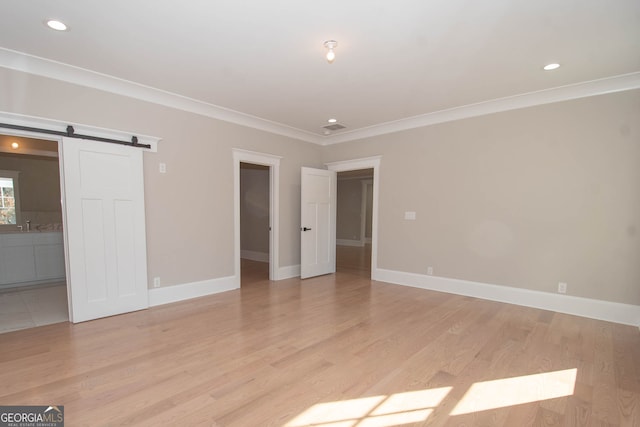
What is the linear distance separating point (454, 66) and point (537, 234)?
2438 mm

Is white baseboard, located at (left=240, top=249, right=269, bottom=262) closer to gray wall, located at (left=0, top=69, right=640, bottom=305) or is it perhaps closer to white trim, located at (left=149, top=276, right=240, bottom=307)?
white trim, located at (left=149, top=276, right=240, bottom=307)

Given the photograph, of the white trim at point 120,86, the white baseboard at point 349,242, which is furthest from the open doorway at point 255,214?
the white baseboard at point 349,242

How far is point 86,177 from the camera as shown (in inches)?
125

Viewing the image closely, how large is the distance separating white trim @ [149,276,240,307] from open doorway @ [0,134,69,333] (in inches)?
36.5

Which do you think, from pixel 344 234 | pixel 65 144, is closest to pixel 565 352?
pixel 65 144

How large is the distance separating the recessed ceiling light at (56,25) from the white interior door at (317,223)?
3451mm

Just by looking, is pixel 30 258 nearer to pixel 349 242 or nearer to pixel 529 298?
pixel 529 298

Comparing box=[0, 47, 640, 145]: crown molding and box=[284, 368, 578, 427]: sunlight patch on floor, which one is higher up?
box=[0, 47, 640, 145]: crown molding

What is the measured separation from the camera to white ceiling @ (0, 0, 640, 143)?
207cm

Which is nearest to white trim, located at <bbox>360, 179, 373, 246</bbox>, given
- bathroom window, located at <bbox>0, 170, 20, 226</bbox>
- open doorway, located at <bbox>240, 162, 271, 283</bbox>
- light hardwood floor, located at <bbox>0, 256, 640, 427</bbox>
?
open doorway, located at <bbox>240, 162, 271, 283</bbox>

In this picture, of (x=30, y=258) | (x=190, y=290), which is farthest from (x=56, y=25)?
(x=30, y=258)

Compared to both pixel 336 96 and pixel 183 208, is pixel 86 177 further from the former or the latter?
pixel 336 96

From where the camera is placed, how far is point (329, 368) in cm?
231
